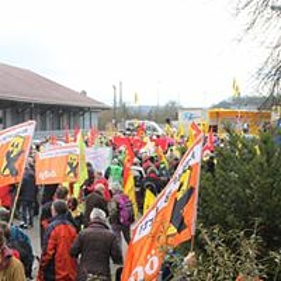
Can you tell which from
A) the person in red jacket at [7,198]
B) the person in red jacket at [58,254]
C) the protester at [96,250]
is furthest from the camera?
the person in red jacket at [7,198]

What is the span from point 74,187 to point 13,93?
96.2 ft

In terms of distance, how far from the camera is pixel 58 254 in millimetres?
8055

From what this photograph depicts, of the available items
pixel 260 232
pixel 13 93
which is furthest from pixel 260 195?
pixel 13 93

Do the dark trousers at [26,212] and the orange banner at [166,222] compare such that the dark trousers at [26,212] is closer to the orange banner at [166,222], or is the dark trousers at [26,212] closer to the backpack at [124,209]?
the backpack at [124,209]

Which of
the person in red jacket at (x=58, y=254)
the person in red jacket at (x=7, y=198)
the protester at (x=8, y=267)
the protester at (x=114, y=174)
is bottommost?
the person in red jacket at (x=7, y=198)

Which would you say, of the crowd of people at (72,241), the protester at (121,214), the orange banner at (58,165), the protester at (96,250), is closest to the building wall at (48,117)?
the orange banner at (58,165)

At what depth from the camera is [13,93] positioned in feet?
137

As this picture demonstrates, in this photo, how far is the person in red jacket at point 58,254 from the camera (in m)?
8.04

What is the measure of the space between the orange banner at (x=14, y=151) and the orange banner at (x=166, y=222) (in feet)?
13.3

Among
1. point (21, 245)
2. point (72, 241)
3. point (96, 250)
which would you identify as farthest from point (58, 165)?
point (96, 250)

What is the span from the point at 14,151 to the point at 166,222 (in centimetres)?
461

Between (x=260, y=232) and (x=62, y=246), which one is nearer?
(x=260, y=232)

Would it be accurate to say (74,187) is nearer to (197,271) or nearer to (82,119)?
(197,271)

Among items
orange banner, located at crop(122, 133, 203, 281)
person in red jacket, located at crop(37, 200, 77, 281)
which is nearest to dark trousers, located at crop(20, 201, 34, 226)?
person in red jacket, located at crop(37, 200, 77, 281)
